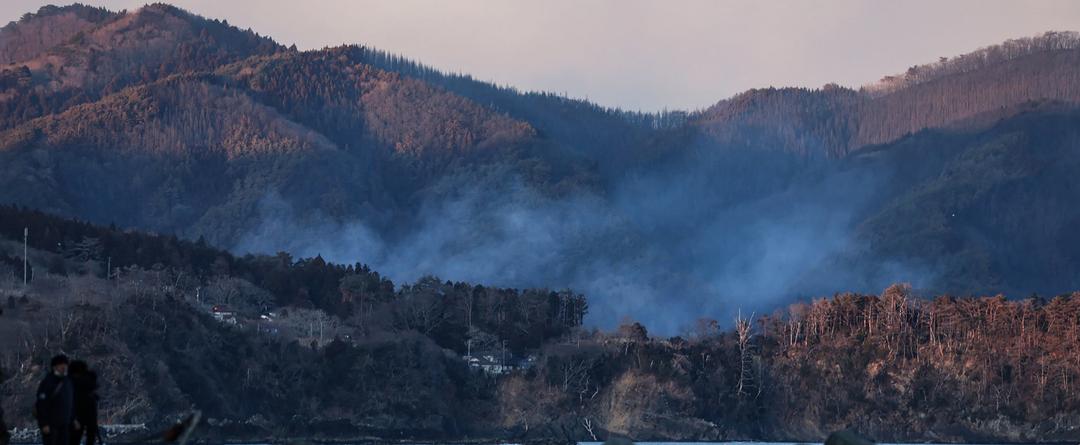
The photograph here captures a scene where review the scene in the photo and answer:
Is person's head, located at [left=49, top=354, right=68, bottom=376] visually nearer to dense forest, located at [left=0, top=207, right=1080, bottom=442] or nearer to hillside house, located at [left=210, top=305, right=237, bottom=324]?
dense forest, located at [left=0, top=207, right=1080, bottom=442]

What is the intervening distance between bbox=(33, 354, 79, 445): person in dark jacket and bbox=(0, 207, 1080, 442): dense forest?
9793 cm

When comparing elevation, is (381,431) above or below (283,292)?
below

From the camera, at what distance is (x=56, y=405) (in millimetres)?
33531

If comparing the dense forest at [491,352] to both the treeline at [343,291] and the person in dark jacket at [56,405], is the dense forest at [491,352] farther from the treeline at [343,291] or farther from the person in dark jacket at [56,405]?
the person in dark jacket at [56,405]

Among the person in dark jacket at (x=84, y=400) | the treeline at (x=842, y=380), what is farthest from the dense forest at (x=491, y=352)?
the person in dark jacket at (x=84, y=400)

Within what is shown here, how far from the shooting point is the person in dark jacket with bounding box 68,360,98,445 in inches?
1369

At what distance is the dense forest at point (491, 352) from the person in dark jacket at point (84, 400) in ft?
317

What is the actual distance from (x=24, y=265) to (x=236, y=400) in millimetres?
24423

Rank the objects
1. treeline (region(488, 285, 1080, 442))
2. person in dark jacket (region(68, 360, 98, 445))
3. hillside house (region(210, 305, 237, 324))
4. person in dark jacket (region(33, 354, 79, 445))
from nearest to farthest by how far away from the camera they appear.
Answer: person in dark jacket (region(33, 354, 79, 445))
person in dark jacket (region(68, 360, 98, 445))
treeline (region(488, 285, 1080, 442))
hillside house (region(210, 305, 237, 324))

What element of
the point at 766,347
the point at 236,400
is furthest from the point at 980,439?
the point at 236,400

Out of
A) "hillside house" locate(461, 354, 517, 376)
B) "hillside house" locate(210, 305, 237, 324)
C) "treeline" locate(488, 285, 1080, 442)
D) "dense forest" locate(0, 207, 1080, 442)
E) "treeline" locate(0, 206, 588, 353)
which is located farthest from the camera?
"treeline" locate(0, 206, 588, 353)

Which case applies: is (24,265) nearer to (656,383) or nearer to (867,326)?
(656,383)

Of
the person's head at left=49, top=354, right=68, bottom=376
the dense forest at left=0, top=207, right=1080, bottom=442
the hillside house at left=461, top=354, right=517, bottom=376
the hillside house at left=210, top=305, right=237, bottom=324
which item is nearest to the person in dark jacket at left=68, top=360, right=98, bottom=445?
the person's head at left=49, top=354, right=68, bottom=376

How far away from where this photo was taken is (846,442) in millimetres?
42625
